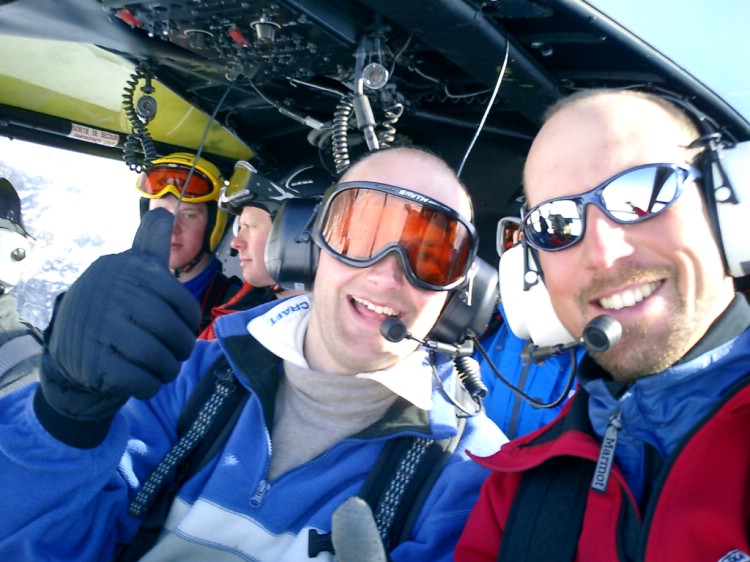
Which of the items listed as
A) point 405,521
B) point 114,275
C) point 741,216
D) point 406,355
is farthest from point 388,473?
point 741,216

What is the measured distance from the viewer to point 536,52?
74.9 inches

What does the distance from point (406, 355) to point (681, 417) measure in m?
0.80

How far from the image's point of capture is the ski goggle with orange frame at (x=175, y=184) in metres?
3.40

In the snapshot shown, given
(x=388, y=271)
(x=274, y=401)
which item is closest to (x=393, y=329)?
(x=388, y=271)

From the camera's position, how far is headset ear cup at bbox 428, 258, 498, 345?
5.77 feet

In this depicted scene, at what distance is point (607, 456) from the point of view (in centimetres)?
116

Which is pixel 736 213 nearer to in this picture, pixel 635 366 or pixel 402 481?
pixel 635 366

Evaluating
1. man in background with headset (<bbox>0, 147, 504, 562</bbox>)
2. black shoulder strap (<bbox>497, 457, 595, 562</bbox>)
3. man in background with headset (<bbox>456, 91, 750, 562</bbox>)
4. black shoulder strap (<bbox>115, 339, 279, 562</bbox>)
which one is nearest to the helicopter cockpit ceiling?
man in background with headset (<bbox>0, 147, 504, 562</bbox>)

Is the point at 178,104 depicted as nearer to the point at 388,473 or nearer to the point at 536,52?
the point at 536,52

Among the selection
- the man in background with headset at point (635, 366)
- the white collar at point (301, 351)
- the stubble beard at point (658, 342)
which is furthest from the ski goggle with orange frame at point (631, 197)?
the white collar at point (301, 351)

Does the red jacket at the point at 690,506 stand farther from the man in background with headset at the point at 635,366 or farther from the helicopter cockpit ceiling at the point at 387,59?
the helicopter cockpit ceiling at the point at 387,59

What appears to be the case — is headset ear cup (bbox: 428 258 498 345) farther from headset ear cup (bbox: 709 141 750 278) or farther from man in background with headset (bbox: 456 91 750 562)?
headset ear cup (bbox: 709 141 750 278)

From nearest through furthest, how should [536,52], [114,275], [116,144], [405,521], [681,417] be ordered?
[681,417] → [114,275] → [405,521] → [536,52] → [116,144]

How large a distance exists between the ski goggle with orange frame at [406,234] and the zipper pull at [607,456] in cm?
64
